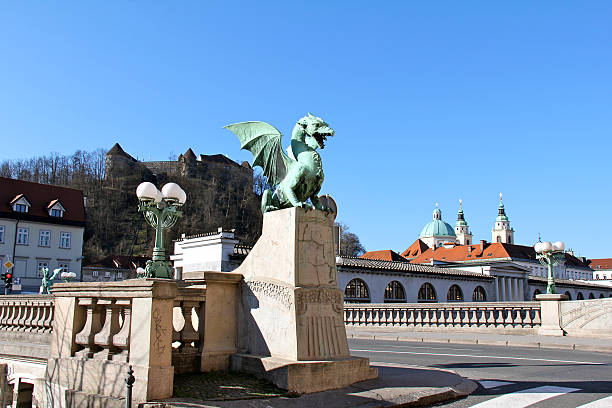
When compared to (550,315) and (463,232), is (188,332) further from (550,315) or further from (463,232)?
(463,232)

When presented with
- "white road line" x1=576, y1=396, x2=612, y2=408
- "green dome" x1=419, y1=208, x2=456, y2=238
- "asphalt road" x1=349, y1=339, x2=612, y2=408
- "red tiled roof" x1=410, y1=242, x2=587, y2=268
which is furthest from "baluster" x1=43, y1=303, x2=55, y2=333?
"green dome" x1=419, y1=208, x2=456, y2=238

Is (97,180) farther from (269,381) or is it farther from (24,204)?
(269,381)

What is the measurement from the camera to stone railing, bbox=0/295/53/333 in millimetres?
8719

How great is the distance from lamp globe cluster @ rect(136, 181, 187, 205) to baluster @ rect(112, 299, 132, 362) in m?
7.64

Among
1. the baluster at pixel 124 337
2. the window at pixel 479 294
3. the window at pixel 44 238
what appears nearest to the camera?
the baluster at pixel 124 337

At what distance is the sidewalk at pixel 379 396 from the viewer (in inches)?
213

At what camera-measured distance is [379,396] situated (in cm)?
621

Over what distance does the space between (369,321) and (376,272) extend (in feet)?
70.3

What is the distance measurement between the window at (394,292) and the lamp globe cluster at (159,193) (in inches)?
1380

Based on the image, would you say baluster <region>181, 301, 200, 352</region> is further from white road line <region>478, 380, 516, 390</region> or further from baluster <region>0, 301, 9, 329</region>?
baluster <region>0, 301, 9, 329</region>

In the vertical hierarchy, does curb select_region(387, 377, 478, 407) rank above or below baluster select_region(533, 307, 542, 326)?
below

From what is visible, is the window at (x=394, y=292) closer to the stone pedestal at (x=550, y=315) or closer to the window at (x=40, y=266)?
the stone pedestal at (x=550, y=315)

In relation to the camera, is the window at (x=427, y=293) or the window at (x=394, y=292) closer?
the window at (x=394, y=292)

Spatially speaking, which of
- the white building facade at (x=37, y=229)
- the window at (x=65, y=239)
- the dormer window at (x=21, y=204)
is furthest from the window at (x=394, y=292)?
the dormer window at (x=21, y=204)
